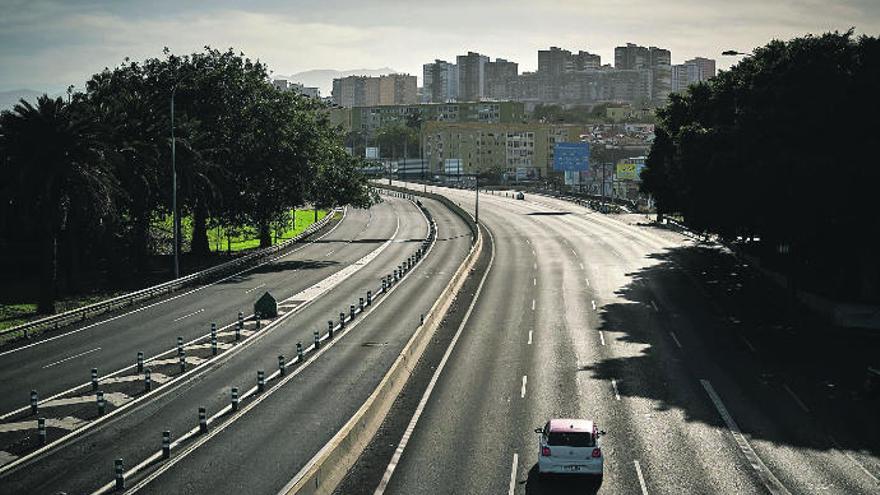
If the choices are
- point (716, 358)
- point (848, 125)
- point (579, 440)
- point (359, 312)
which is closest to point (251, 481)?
point (579, 440)

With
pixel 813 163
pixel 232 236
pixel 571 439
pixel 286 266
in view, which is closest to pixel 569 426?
pixel 571 439

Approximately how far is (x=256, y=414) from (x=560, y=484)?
11.8 metres

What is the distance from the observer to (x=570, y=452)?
85.4 feet

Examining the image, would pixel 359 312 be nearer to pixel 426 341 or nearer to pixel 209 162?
pixel 426 341

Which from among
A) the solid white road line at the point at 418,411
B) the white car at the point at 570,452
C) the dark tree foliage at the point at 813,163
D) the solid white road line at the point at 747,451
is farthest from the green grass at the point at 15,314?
the dark tree foliage at the point at 813,163

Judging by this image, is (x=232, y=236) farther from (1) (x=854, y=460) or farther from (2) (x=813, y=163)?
(1) (x=854, y=460)

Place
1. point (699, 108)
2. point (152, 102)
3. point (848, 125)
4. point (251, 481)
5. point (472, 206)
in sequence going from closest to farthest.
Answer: point (251, 481), point (848, 125), point (152, 102), point (699, 108), point (472, 206)

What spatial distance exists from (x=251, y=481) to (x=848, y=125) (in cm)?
4126

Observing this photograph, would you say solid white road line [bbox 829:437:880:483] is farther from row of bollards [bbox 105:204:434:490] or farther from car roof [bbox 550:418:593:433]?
row of bollards [bbox 105:204:434:490]

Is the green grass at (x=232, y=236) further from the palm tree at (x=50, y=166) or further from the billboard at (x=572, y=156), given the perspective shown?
the billboard at (x=572, y=156)

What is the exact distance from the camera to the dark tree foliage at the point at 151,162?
57406 millimetres

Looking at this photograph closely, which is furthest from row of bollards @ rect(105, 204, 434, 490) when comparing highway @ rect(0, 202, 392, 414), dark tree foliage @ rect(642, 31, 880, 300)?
dark tree foliage @ rect(642, 31, 880, 300)

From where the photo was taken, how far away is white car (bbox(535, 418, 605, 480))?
85.1ft

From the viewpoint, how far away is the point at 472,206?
14800 centimetres
